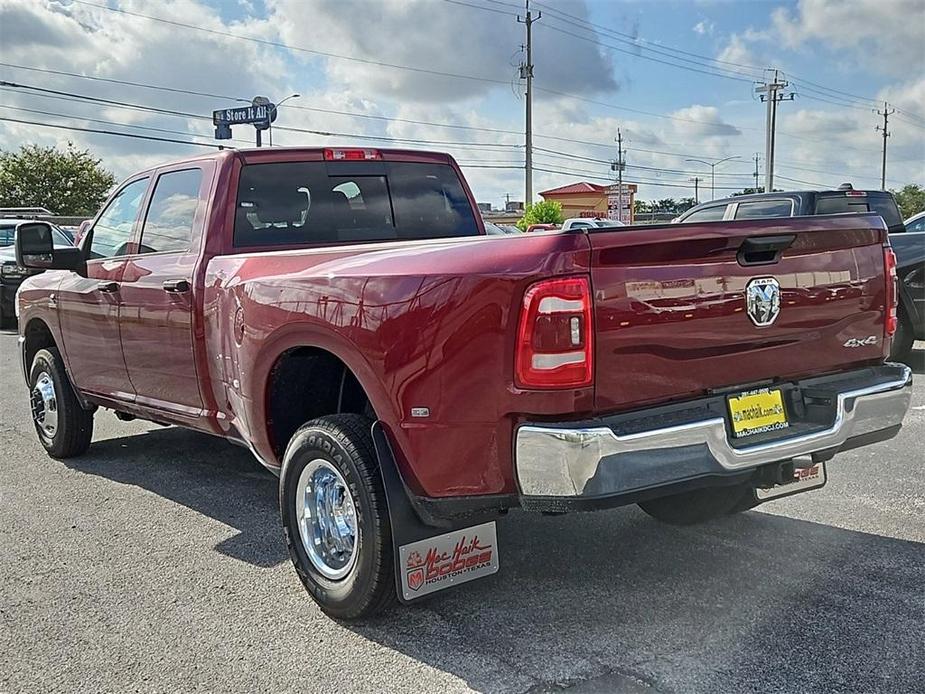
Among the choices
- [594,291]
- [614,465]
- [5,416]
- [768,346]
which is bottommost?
[5,416]

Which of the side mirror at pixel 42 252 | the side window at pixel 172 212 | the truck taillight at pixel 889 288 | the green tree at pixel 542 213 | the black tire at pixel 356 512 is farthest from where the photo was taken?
the green tree at pixel 542 213

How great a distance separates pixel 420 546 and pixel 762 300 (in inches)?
59.9

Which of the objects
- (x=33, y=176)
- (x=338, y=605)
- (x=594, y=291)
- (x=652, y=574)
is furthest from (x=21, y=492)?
(x=33, y=176)

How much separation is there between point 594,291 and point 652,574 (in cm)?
162

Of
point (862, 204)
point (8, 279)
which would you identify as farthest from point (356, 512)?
point (8, 279)

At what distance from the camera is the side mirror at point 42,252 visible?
17.3 ft

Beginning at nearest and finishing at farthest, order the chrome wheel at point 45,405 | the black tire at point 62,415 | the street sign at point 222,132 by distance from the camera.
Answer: the black tire at point 62,415 < the chrome wheel at point 45,405 < the street sign at point 222,132

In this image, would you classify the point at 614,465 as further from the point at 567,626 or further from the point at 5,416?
the point at 5,416

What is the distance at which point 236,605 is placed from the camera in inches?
145

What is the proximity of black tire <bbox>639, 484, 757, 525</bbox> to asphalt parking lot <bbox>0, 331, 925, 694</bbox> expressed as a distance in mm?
66

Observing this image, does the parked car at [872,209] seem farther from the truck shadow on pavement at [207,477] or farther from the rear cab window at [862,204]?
the truck shadow on pavement at [207,477]

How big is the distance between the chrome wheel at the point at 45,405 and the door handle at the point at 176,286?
6.76ft

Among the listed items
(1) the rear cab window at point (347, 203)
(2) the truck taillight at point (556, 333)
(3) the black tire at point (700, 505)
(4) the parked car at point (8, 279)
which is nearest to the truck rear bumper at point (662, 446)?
(2) the truck taillight at point (556, 333)

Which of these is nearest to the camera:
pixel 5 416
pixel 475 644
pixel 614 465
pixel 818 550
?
pixel 614 465
